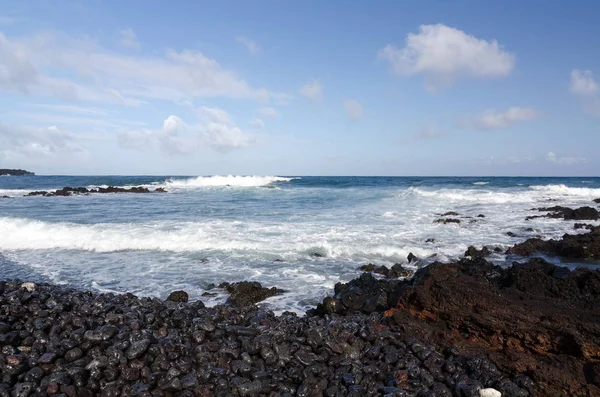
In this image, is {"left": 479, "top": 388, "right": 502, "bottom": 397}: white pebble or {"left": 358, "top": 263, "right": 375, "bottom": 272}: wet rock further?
{"left": 358, "top": 263, "right": 375, "bottom": 272}: wet rock

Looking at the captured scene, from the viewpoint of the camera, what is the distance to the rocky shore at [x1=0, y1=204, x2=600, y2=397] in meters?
4.52

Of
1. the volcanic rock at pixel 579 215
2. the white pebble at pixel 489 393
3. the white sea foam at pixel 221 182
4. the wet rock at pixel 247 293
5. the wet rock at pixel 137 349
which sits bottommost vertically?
the wet rock at pixel 247 293

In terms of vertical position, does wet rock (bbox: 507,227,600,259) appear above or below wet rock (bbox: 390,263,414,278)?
above

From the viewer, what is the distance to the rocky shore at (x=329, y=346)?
452 cm

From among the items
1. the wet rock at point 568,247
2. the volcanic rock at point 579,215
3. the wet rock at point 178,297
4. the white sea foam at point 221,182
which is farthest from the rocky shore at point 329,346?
the white sea foam at point 221,182

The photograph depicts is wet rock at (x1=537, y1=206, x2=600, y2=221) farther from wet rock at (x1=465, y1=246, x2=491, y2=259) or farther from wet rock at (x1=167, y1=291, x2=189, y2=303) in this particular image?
wet rock at (x1=167, y1=291, x2=189, y2=303)

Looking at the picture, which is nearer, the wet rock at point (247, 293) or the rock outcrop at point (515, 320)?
the rock outcrop at point (515, 320)

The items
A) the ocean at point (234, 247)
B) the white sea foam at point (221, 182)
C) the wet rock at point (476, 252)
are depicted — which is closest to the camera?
the ocean at point (234, 247)

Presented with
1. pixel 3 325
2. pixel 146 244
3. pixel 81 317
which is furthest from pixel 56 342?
pixel 146 244

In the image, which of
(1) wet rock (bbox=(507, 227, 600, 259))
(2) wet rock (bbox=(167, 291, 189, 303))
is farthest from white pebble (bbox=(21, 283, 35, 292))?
(1) wet rock (bbox=(507, 227, 600, 259))

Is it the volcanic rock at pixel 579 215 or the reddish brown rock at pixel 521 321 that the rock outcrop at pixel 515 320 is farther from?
the volcanic rock at pixel 579 215

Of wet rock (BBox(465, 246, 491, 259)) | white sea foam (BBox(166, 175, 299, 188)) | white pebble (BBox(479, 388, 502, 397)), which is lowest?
white pebble (BBox(479, 388, 502, 397))

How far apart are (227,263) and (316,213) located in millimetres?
12708

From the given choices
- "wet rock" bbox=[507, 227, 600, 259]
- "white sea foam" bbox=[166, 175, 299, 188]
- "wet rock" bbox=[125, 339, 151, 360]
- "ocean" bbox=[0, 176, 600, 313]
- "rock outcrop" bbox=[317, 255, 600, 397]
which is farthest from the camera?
"white sea foam" bbox=[166, 175, 299, 188]
